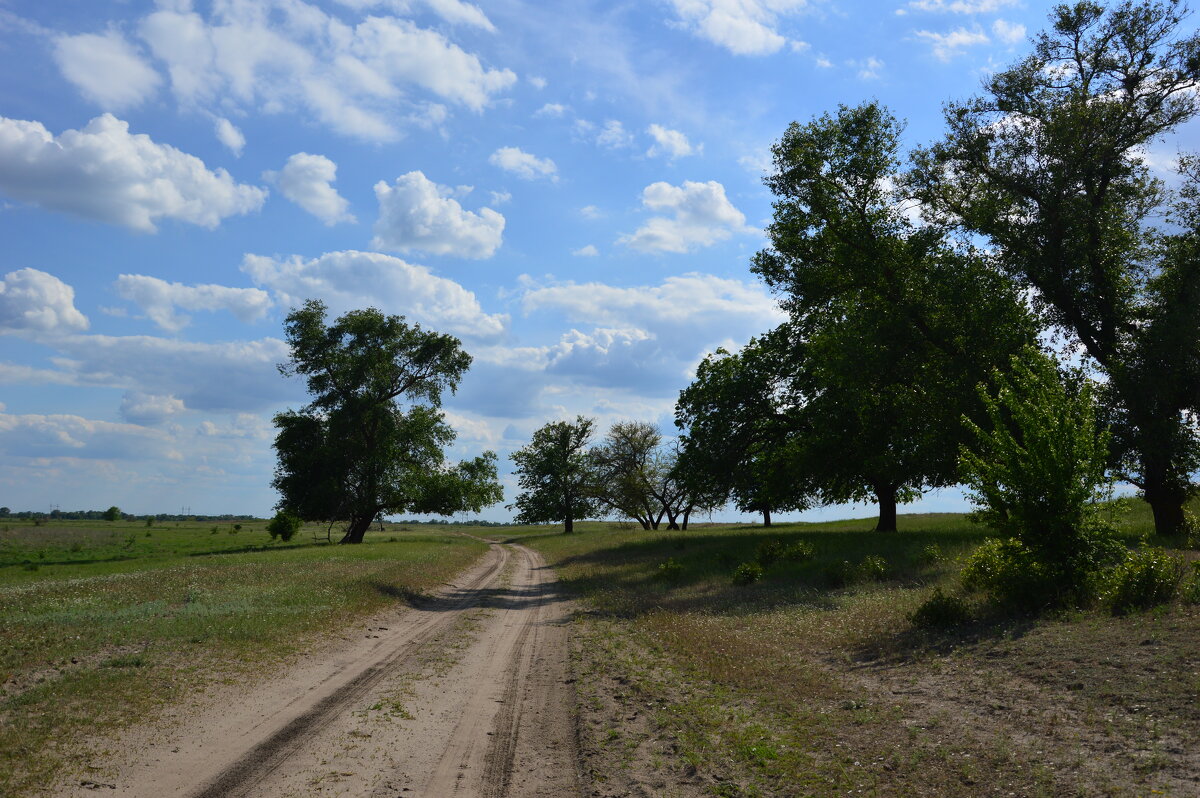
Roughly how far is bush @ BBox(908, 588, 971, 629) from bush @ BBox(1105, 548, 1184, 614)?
2234mm

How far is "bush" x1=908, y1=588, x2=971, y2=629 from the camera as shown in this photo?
42.2 ft

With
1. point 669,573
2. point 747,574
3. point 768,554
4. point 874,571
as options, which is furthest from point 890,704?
point 669,573

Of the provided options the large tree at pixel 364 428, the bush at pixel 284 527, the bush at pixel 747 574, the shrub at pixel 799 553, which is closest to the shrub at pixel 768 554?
the shrub at pixel 799 553

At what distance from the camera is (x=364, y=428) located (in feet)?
172

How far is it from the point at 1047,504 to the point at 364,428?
47.2 metres

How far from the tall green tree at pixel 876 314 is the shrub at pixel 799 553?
5279 mm

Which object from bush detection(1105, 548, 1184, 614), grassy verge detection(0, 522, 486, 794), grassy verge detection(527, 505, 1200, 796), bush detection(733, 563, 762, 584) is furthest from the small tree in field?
grassy verge detection(0, 522, 486, 794)

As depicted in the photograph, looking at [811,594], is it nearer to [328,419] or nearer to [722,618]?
[722,618]

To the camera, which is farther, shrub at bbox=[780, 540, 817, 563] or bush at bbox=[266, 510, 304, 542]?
bush at bbox=[266, 510, 304, 542]

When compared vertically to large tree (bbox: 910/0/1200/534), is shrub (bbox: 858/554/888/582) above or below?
below

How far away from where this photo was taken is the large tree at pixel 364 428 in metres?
51.0

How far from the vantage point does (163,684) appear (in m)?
9.83

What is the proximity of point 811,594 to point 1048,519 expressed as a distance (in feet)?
25.1

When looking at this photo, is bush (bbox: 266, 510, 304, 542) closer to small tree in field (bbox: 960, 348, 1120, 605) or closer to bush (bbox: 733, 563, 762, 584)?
bush (bbox: 733, 563, 762, 584)
